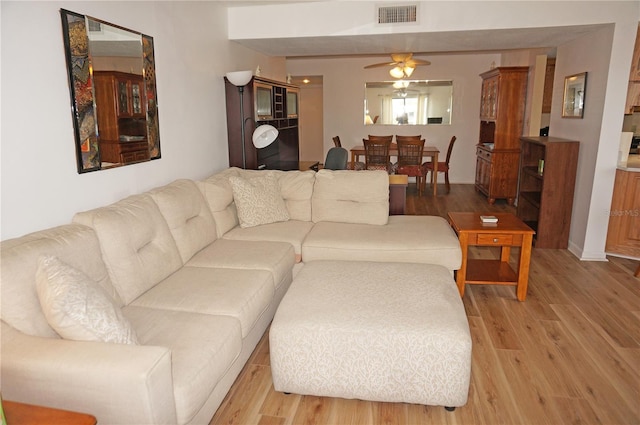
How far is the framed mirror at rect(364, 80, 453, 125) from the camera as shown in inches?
318

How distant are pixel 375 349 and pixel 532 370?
0.99m

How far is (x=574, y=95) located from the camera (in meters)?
4.40

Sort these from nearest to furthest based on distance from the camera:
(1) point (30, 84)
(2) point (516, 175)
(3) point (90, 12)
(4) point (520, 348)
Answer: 1. (1) point (30, 84)
2. (3) point (90, 12)
3. (4) point (520, 348)
4. (2) point (516, 175)

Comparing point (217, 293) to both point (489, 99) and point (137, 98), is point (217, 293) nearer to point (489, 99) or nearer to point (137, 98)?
point (137, 98)

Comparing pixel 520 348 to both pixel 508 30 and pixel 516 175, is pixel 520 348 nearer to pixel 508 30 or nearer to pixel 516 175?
pixel 508 30

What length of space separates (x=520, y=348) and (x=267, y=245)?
66.9 inches

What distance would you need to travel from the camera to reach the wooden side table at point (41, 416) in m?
1.26

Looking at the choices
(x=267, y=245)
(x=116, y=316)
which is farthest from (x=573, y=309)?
(x=116, y=316)

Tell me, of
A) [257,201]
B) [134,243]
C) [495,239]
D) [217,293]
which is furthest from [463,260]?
[134,243]

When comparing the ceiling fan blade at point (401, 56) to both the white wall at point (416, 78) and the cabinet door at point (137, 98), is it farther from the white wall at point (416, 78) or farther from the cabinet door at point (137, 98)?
the cabinet door at point (137, 98)

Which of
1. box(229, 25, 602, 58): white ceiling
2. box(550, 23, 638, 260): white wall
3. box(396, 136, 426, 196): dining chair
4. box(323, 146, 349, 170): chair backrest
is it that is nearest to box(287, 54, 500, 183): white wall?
box(396, 136, 426, 196): dining chair

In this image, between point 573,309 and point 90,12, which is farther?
point 573,309

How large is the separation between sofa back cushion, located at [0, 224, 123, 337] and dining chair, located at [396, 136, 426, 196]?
5304mm

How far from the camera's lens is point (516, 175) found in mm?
6312
